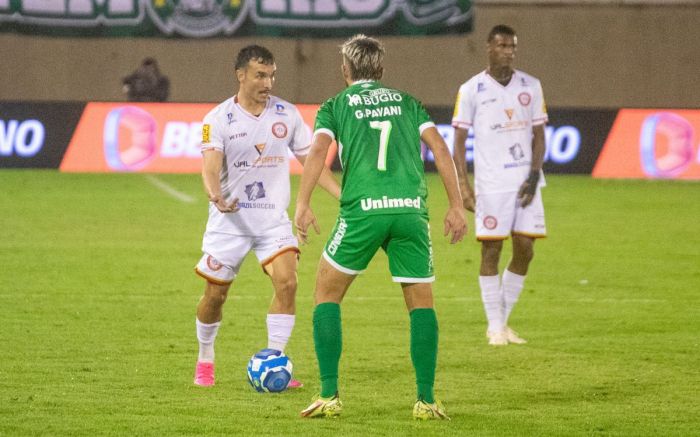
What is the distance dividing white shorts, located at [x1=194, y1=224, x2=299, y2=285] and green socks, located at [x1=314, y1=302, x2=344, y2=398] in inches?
41.9

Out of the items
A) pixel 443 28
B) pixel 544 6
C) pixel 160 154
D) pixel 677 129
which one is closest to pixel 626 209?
pixel 677 129

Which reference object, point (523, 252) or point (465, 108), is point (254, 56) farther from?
point (523, 252)

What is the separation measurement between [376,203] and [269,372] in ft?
4.53

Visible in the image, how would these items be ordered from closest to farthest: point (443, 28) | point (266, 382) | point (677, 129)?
point (266, 382), point (677, 129), point (443, 28)

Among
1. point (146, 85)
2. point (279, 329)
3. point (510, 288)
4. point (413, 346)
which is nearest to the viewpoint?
point (413, 346)

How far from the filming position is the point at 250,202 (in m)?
8.03

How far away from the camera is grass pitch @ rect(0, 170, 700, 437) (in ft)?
23.2

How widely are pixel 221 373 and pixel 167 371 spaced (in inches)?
13.0

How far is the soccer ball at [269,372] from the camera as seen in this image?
7.72 m

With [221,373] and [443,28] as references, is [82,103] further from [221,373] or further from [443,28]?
[221,373]

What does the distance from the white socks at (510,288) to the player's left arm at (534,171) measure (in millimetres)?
572

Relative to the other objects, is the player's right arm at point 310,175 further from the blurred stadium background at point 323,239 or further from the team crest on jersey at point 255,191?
the team crest on jersey at point 255,191

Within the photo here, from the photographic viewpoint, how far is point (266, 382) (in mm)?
7723

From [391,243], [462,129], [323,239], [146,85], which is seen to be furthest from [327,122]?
[146,85]
